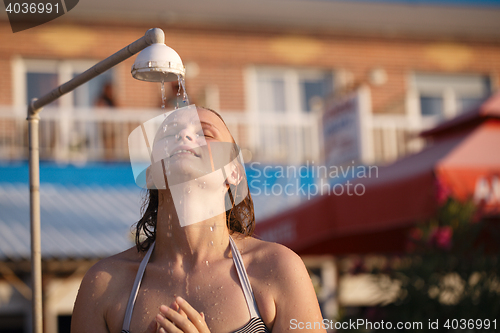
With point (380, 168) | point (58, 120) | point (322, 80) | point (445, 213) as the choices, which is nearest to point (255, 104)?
point (322, 80)

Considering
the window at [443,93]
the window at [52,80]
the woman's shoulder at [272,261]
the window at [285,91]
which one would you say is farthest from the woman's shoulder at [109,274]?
the window at [443,93]

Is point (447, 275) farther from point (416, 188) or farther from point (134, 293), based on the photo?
point (134, 293)

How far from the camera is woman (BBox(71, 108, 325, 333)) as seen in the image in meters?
1.82

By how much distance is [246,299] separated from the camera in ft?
6.03

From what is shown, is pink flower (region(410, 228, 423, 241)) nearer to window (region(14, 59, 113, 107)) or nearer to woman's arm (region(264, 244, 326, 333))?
woman's arm (region(264, 244, 326, 333))

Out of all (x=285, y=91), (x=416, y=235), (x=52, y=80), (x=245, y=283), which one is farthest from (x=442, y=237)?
(x=52, y=80)

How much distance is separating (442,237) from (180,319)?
327 cm

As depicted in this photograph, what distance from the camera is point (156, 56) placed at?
1.97 meters

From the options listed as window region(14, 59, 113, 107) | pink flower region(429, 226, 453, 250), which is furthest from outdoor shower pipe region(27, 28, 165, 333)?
window region(14, 59, 113, 107)

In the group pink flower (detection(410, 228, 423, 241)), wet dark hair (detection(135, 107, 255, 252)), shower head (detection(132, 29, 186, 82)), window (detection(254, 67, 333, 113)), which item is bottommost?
pink flower (detection(410, 228, 423, 241))

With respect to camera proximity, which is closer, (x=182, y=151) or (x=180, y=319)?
(x=180, y=319)

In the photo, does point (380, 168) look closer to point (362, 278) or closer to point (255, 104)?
point (362, 278)

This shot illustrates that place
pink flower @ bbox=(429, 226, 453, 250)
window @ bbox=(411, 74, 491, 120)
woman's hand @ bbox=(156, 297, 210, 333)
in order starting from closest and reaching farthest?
woman's hand @ bbox=(156, 297, 210, 333), pink flower @ bbox=(429, 226, 453, 250), window @ bbox=(411, 74, 491, 120)

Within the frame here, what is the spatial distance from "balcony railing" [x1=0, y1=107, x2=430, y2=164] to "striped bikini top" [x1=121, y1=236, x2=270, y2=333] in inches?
262
